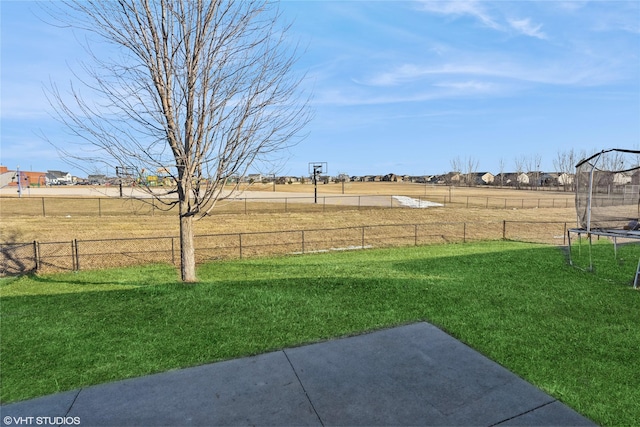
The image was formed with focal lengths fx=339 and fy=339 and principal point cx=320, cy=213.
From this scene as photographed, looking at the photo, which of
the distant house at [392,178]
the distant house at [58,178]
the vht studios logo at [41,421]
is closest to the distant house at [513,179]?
the distant house at [392,178]

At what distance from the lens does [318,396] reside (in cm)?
317

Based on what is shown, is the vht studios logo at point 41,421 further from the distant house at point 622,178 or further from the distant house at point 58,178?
the distant house at point 58,178

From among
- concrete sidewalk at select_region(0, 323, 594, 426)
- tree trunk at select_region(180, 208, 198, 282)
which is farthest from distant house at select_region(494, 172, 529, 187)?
concrete sidewalk at select_region(0, 323, 594, 426)

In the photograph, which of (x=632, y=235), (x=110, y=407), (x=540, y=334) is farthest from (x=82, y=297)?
(x=632, y=235)

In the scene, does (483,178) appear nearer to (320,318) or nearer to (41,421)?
(320,318)

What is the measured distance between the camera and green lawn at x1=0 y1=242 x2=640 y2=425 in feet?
11.9

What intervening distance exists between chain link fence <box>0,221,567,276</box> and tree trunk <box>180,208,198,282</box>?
4.03m

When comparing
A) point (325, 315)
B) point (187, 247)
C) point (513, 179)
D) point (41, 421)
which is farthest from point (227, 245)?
point (513, 179)

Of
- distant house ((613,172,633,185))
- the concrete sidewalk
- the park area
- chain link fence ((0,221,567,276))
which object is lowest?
chain link fence ((0,221,567,276))

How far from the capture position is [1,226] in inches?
728

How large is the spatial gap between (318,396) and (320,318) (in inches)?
83.0

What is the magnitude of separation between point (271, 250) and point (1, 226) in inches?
621

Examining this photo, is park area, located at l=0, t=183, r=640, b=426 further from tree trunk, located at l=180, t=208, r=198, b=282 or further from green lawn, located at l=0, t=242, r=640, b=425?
tree trunk, located at l=180, t=208, r=198, b=282

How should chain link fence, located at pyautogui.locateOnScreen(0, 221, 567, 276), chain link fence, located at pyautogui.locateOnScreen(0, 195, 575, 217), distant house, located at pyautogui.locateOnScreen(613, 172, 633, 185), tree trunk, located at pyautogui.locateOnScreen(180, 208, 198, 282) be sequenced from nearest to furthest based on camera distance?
tree trunk, located at pyautogui.locateOnScreen(180, 208, 198, 282), distant house, located at pyautogui.locateOnScreen(613, 172, 633, 185), chain link fence, located at pyautogui.locateOnScreen(0, 221, 567, 276), chain link fence, located at pyautogui.locateOnScreen(0, 195, 575, 217)
